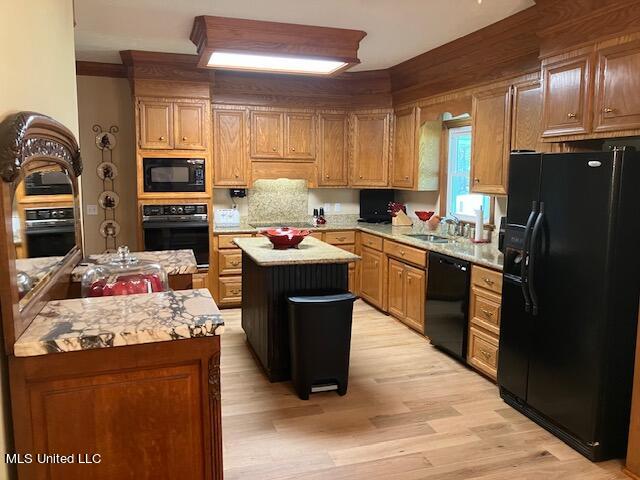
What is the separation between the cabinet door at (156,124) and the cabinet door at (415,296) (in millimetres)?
2742

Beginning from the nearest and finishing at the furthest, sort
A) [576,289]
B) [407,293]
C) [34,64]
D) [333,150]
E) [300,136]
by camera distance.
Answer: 1. [34,64]
2. [576,289]
3. [407,293]
4. [300,136]
5. [333,150]

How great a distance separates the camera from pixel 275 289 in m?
3.63

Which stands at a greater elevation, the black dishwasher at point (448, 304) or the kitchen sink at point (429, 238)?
the kitchen sink at point (429, 238)

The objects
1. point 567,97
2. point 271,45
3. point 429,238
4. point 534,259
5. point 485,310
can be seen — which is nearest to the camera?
point 534,259

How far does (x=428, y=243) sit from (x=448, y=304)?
0.65 m

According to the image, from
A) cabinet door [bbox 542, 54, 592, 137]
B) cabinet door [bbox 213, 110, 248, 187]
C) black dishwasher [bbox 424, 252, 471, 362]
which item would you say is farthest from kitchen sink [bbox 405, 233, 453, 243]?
cabinet door [bbox 213, 110, 248, 187]

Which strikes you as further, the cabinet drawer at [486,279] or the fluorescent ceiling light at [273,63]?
the fluorescent ceiling light at [273,63]

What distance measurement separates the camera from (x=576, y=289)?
2791 millimetres

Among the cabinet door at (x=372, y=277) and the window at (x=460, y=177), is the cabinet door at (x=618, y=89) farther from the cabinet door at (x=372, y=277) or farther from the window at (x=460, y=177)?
the cabinet door at (x=372, y=277)

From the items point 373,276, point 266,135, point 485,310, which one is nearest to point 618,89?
point 485,310

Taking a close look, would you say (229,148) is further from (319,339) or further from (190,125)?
(319,339)

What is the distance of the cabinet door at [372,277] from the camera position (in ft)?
18.0

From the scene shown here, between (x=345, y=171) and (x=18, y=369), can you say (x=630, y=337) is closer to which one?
(x=18, y=369)

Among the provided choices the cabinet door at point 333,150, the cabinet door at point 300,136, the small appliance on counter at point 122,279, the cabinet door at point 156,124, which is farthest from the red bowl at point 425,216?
the small appliance on counter at point 122,279
